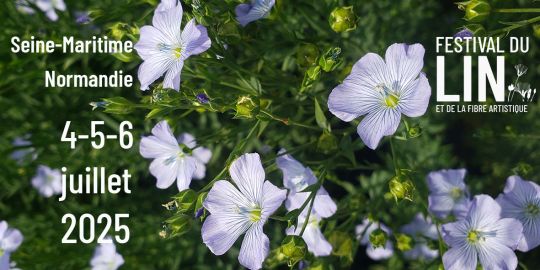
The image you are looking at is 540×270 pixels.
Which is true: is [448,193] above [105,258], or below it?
above

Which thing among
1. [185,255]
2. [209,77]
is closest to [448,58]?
[209,77]

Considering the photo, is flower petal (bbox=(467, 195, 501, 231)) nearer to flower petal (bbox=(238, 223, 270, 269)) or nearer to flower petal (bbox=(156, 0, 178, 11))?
flower petal (bbox=(238, 223, 270, 269))

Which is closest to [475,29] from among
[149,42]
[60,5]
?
[149,42]

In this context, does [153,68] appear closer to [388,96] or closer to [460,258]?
[388,96]

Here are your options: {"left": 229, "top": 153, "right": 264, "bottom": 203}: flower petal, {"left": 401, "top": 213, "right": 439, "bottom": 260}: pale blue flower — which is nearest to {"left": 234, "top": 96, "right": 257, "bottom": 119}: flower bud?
{"left": 229, "top": 153, "right": 264, "bottom": 203}: flower petal

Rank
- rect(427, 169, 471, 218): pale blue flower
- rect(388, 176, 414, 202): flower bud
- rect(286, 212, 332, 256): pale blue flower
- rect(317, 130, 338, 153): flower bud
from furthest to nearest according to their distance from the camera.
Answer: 1. rect(427, 169, 471, 218): pale blue flower
2. rect(286, 212, 332, 256): pale blue flower
3. rect(317, 130, 338, 153): flower bud
4. rect(388, 176, 414, 202): flower bud

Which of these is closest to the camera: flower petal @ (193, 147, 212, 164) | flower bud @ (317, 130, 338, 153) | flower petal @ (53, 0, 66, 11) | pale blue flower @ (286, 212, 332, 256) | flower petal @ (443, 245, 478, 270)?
flower petal @ (443, 245, 478, 270)

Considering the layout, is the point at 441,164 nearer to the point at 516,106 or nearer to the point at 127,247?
the point at 516,106
